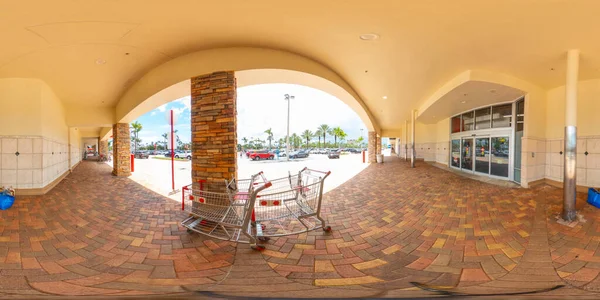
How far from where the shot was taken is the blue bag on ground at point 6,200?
5336 mm

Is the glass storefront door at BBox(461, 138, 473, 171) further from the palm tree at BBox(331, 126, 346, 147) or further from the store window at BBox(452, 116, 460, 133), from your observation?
the palm tree at BBox(331, 126, 346, 147)

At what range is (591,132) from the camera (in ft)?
22.4

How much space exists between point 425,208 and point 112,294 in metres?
5.48

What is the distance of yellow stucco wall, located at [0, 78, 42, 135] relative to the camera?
691 centimetres

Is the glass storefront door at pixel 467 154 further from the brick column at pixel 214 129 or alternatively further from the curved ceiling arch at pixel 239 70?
the brick column at pixel 214 129

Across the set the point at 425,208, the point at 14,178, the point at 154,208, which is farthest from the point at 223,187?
the point at 14,178

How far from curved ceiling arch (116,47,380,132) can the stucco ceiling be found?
20 centimetres

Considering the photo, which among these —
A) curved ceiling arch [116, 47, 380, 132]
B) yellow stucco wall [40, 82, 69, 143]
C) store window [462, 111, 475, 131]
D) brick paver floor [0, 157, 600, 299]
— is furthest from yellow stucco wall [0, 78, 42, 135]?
store window [462, 111, 475, 131]

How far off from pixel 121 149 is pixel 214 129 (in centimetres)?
964

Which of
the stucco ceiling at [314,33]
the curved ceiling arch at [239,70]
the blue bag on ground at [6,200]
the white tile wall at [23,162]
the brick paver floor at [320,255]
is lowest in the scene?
the brick paver floor at [320,255]

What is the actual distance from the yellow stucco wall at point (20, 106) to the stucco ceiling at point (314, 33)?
2.49 ft

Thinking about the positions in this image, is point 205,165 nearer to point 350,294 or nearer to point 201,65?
point 201,65

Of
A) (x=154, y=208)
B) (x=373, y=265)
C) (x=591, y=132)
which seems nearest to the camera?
(x=373, y=265)

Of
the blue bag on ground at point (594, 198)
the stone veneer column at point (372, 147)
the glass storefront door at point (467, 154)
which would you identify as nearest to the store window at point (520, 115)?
the glass storefront door at point (467, 154)
